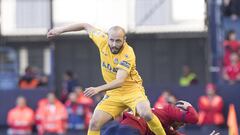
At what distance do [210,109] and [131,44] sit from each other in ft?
12.8

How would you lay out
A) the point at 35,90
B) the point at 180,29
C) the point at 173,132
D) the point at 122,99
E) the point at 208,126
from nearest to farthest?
1. the point at 173,132
2. the point at 122,99
3. the point at 208,126
4. the point at 35,90
5. the point at 180,29

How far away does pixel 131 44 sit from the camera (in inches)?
844

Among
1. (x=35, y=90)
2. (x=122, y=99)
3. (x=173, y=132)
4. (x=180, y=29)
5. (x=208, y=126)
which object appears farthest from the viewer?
(x=180, y=29)

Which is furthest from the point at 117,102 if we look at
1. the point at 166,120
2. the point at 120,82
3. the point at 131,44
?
the point at 131,44

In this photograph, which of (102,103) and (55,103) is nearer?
(102,103)

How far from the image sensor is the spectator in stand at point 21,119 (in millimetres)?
18641

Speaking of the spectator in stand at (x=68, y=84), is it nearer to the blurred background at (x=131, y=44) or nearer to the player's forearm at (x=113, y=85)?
the blurred background at (x=131, y=44)

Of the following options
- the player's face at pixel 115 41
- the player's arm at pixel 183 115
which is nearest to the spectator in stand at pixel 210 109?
the player's face at pixel 115 41

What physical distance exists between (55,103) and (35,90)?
133cm

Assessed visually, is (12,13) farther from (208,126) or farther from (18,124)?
(208,126)

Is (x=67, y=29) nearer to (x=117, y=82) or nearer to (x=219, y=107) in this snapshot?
(x=117, y=82)

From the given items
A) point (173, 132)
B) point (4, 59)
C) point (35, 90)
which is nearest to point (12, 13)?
point (4, 59)

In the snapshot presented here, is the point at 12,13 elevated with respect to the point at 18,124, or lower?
elevated

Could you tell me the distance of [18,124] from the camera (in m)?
18.7
